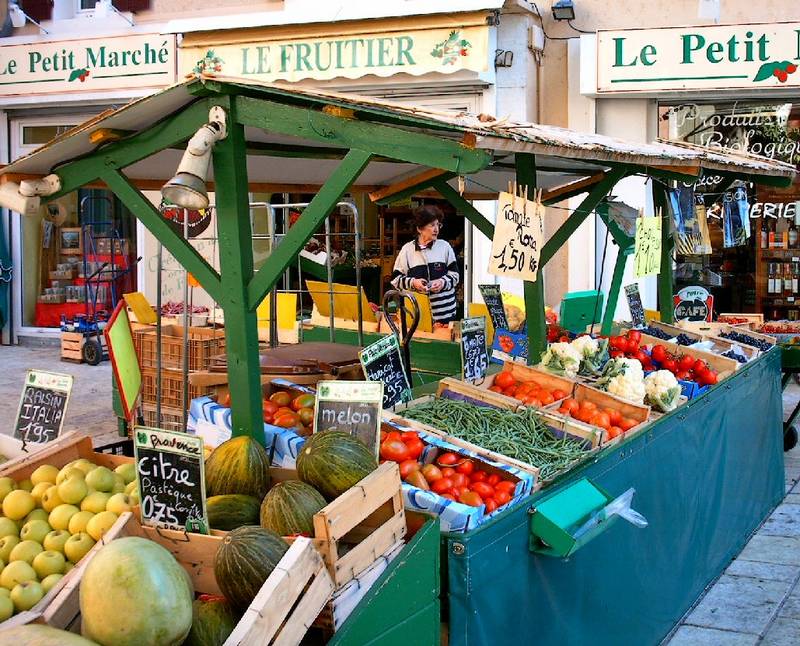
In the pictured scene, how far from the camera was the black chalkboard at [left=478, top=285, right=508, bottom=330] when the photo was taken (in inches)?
271

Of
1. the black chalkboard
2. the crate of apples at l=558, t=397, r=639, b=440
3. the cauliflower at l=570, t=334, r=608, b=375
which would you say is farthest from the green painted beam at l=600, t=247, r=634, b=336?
the crate of apples at l=558, t=397, r=639, b=440

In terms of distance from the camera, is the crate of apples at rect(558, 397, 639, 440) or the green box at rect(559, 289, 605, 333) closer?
the crate of apples at rect(558, 397, 639, 440)

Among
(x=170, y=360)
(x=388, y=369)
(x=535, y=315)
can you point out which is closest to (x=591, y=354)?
(x=535, y=315)

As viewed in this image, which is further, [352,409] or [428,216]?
[428,216]

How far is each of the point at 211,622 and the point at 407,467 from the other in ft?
3.64

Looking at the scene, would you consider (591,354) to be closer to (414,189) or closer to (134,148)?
(414,189)

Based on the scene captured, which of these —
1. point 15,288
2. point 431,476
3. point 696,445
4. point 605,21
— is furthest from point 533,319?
point 15,288

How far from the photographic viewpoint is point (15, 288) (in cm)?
1334

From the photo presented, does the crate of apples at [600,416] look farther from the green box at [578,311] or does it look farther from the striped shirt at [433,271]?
the striped shirt at [433,271]

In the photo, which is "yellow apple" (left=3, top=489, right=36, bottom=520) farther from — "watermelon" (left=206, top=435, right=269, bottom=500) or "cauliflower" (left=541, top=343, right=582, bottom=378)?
"cauliflower" (left=541, top=343, right=582, bottom=378)

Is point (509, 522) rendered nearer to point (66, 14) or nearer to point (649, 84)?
point (649, 84)

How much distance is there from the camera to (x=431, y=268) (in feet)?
26.8

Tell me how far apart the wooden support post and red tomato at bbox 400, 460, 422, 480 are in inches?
168

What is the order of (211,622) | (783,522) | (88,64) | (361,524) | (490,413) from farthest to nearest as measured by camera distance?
(88,64)
(783,522)
(490,413)
(361,524)
(211,622)
